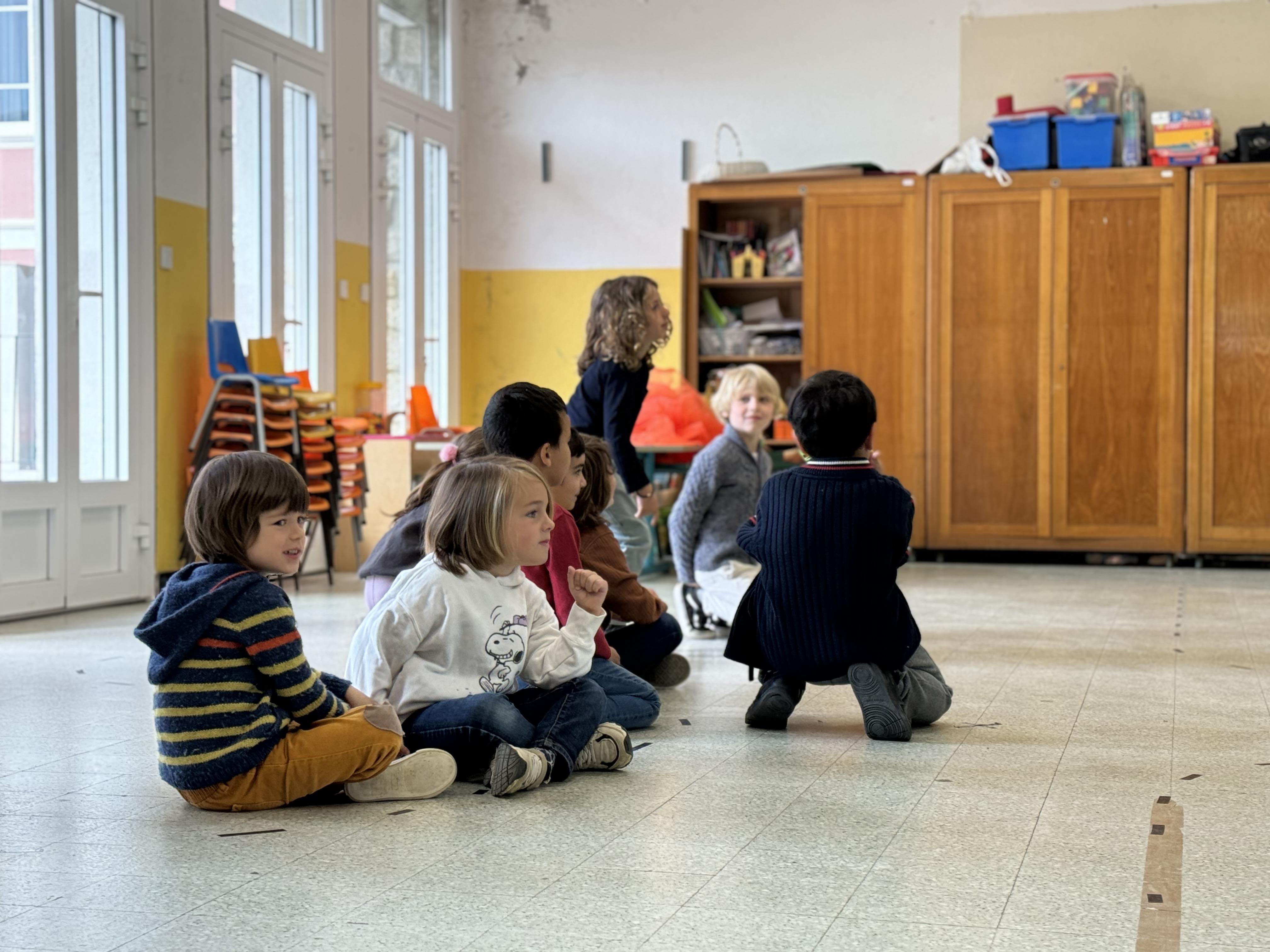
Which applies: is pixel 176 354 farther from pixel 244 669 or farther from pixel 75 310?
pixel 244 669

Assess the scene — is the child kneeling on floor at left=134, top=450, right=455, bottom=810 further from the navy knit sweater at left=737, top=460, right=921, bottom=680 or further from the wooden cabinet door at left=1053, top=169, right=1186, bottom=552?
the wooden cabinet door at left=1053, top=169, right=1186, bottom=552

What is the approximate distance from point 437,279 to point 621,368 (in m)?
4.54

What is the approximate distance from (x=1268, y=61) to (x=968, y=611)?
13.3ft

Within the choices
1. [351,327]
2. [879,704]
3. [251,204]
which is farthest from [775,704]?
[351,327]

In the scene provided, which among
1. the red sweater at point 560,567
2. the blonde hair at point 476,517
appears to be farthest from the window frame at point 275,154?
the blonde hair at point 476,517

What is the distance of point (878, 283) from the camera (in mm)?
7871

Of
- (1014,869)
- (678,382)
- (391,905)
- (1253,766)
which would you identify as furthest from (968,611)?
(391,905)

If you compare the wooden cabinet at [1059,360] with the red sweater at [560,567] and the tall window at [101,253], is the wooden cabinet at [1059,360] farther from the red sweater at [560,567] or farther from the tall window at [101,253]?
the red sweater at [560,567]

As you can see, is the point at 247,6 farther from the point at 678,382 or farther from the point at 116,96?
the point at 678,382

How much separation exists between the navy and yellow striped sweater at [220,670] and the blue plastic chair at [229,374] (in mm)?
3363

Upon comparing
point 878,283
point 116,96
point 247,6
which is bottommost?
point 878,283

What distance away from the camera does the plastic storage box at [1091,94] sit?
7605 millimetres

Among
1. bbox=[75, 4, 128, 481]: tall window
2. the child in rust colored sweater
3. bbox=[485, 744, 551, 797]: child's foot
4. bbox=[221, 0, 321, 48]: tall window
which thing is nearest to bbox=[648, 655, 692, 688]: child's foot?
the child in rust colored sweater

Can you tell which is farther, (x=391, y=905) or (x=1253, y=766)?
(x=1253, y=766)
